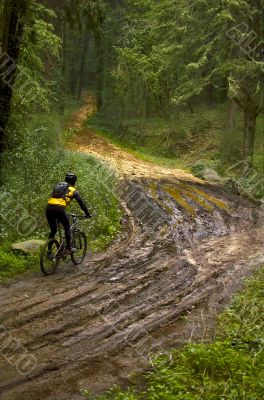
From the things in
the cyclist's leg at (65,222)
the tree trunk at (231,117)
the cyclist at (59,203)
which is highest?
the tree trunk at (231,117)

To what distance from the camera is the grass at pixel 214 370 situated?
6.35 m

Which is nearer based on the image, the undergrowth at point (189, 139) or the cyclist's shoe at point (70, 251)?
the cyclist's shoe at point (70, 251)

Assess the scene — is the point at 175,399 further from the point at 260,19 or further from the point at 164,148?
the point at 164,148

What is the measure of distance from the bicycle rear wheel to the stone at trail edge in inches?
22.7

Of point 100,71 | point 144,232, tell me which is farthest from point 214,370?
point 100,71

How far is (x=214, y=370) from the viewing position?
701cm

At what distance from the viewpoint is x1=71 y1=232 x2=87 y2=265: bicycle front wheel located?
11.7 metres

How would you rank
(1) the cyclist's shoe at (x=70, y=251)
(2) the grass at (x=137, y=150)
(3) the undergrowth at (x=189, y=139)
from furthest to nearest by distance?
(2) the grass at (x=137, y=150), (3) the undergrowth at (x=189, y=139), (1) the cyclist's shoe at (x=70, y=251)

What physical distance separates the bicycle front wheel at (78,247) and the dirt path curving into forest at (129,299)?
24 centimetres

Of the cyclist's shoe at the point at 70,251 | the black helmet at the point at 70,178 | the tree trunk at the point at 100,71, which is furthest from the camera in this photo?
the tree trunk at the point at 100,71

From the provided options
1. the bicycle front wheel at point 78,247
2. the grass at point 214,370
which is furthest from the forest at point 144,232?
the bicycle front wheel at point 78,247

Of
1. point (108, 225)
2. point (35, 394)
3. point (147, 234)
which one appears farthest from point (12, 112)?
point (35, 394)

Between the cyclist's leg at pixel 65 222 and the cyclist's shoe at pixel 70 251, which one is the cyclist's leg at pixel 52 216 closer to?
the cyclist's leg at pixel 65 222

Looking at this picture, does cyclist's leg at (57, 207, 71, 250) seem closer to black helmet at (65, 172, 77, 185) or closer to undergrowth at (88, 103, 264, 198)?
black helmet at (65, 172, 77, 185)
